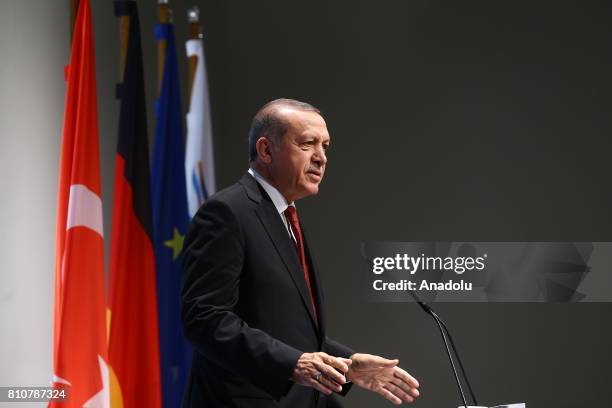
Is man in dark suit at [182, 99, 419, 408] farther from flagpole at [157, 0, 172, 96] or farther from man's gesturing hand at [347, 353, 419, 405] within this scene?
flagpole at [157, 0, 172, 96]

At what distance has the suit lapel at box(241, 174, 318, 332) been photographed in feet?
6.41

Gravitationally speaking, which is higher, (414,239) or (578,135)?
(578,135)

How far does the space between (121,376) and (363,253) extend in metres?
2.00

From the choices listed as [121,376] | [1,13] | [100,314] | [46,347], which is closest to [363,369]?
[100,314]

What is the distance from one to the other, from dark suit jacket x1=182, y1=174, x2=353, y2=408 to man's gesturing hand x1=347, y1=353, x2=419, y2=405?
0.14 m

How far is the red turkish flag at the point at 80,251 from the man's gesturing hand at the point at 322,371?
4.62ft

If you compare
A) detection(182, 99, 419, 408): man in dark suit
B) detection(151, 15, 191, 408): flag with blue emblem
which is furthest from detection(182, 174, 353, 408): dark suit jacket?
detection(151, 15, 191, 408): flag with blue emblem

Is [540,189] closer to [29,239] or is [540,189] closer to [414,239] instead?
[414,239]

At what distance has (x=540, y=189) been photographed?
464cm

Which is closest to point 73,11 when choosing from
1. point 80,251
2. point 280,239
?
point 80,251

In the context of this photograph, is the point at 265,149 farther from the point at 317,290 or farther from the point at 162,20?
the point at 162,20

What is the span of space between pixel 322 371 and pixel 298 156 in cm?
63

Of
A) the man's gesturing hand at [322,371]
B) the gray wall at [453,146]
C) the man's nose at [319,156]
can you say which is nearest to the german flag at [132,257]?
the gray wall at [453,146]

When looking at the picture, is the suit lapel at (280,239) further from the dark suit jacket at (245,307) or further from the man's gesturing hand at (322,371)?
the man's gesturing hand at (322,371)
